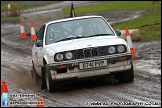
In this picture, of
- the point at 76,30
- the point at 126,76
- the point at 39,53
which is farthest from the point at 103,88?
the point at 39,53

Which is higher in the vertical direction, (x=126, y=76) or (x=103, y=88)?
(x=126, y=76)

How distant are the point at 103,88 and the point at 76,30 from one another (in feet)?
5.29

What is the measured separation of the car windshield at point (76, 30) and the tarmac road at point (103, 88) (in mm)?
1027

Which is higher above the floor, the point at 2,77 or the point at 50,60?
the point at 50,60

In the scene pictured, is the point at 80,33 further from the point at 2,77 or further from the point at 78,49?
the point at 2,77

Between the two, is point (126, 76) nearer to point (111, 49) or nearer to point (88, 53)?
point (111, 49)

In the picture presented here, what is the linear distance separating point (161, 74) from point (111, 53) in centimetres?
190

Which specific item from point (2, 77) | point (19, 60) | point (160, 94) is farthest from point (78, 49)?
point (19, 60)

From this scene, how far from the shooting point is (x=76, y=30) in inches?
440

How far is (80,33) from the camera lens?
1112cm

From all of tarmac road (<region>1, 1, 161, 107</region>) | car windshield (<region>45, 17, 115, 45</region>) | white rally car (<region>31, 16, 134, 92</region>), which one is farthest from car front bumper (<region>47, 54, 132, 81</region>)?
car windshield (<region>45, 17, 115, 45</region>)

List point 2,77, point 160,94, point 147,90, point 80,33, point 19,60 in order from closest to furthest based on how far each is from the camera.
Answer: point 160,94 < point 147,90 < point 80,33 < point 2,77 < point 19,60

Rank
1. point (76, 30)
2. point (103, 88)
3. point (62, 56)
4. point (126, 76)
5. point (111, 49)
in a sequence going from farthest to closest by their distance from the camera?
point (76, 30) < point (126, 76) < point (103, 88) < point (111, 49) < point (62, 56)

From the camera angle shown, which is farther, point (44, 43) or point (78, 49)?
point (44, 43)
